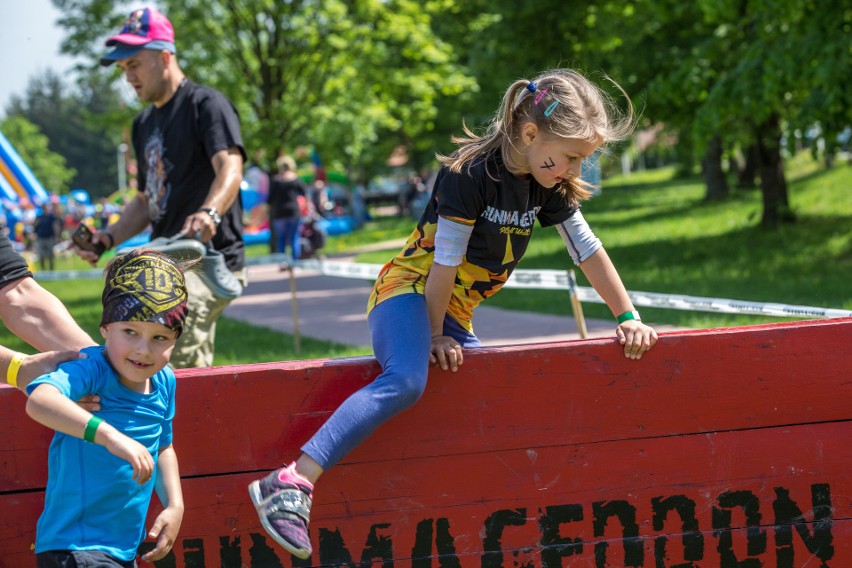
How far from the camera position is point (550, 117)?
10.7 feet

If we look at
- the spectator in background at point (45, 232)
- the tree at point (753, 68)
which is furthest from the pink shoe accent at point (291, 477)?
the spectator in background at point (45, 232)

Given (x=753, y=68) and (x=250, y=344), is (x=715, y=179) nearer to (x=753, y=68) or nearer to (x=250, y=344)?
(x=753, y=68)

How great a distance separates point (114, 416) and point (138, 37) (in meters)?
2.42

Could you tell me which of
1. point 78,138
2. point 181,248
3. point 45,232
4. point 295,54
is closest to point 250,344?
point 181,248

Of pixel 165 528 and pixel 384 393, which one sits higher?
pixel 384 393

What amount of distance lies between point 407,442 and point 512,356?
0.43m

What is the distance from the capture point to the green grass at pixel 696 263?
10078 millimetres

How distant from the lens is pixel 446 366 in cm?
321

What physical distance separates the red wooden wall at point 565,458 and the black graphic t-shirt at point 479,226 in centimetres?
35

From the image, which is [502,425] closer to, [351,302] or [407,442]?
[407,442]

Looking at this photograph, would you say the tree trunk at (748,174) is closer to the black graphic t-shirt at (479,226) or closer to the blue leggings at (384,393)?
the black graphic t-shirt at (479,226)

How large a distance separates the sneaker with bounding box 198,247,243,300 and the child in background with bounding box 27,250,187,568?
1723 mm

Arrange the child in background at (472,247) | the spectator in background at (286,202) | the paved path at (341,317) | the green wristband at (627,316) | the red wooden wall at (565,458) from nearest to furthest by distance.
Result: 1. the child in background at (472,247)
2. the red wooden wall at (565,458)
3. the green wristband at (627,316)
4. the paved path at (341,317)
5. the spectator in background at (286,202)

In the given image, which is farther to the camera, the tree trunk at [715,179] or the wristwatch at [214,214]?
the tree trunk at [715,179]
